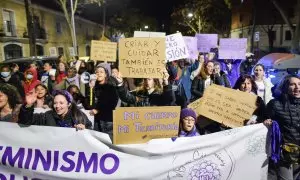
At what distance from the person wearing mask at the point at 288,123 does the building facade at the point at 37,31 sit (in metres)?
19.7

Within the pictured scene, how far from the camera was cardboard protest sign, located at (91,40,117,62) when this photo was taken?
726cm

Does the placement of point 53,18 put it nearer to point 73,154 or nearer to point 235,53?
point 235,53

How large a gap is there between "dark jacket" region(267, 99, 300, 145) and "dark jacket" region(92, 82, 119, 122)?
81.1 inches

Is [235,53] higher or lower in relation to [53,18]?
lower

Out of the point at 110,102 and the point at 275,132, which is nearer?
the point at 275,132

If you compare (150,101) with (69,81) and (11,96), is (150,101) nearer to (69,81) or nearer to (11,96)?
(11,96)

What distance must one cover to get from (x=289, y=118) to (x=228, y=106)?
2.63 ft

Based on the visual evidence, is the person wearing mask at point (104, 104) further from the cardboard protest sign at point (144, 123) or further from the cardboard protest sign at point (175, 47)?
the cardboard protest sign at point (175, 47)

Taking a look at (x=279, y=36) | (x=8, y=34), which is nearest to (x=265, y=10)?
(x=279, y=36)

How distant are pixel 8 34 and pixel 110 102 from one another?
2749cm

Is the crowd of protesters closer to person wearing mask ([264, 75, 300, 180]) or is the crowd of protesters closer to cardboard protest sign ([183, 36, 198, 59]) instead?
person wearing mask ([264, 75, 300, 180])

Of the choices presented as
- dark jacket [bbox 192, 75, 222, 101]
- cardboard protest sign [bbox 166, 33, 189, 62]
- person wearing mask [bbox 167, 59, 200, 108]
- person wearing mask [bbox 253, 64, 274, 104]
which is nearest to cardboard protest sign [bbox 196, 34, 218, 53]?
person wearing mask [bbox 167, 59, 200, 108]

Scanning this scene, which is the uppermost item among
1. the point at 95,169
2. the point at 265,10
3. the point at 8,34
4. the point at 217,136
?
the point at 265,10

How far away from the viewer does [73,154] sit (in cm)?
357
